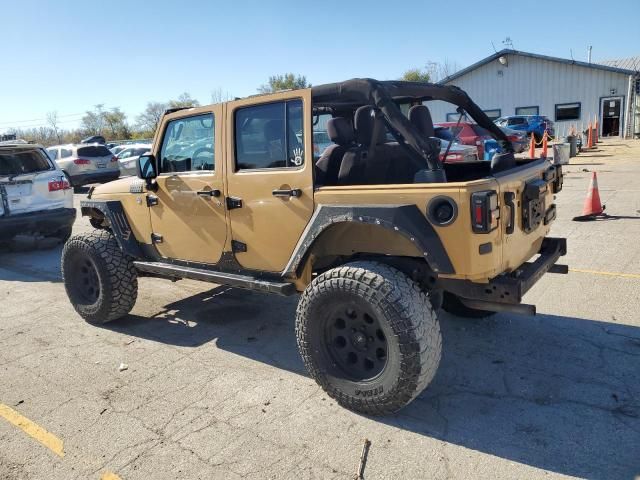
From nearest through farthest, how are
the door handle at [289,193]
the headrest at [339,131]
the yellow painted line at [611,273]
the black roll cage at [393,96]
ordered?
the black roll cage at [393,96] → the door handle at [289,193] → the headrest at [339,131] → the yellow painted line at [611,273]

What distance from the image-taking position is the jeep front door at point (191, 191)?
13.3 ft

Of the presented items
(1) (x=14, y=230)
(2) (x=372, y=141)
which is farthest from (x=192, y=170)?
(1) (x=14, y=230)

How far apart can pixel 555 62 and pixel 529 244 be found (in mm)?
31854

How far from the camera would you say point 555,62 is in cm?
3094

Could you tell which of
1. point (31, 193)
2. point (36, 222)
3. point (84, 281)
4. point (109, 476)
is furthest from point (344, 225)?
point (31, 193)

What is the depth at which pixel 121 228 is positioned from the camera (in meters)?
4.89

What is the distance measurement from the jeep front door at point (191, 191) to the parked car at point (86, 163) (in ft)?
49.4

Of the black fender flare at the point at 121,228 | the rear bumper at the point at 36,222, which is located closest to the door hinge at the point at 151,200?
the black fender flare at the point at 121,228

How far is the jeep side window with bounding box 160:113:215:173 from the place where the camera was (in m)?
4.14

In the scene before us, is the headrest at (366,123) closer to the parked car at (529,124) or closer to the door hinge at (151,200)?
the door hinge at (151,200)

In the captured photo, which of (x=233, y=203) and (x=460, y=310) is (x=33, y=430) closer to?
(x=233, y=203)

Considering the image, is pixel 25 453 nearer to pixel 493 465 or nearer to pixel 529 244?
pixel 493 465

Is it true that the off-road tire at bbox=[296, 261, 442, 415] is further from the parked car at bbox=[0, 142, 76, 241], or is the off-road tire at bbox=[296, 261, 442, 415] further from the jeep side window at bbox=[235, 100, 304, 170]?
the parked car at bbox=[0, 142, 76, 241]

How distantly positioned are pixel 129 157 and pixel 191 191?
714 inches
